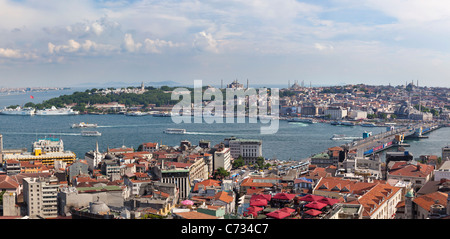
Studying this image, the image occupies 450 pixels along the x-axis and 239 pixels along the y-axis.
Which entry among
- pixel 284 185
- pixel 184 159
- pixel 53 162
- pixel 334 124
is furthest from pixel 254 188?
pixel 334 124

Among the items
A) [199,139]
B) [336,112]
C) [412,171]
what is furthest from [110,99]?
[412,171]

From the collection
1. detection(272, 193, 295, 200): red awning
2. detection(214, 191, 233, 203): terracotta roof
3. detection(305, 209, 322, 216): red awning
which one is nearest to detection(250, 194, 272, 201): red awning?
detection(272, 193, 295, 200): red awning

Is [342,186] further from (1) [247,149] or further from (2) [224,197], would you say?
(1) [247,149]

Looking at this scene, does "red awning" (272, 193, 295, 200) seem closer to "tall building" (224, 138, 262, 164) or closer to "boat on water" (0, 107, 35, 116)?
"tall building" (224, 138, 262, 164)

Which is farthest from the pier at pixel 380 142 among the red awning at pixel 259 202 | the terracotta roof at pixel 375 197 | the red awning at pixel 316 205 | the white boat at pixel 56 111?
the white boat at pixel 56 111

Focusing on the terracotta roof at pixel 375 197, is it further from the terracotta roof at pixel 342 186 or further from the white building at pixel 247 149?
the white building at pixel 247 149
